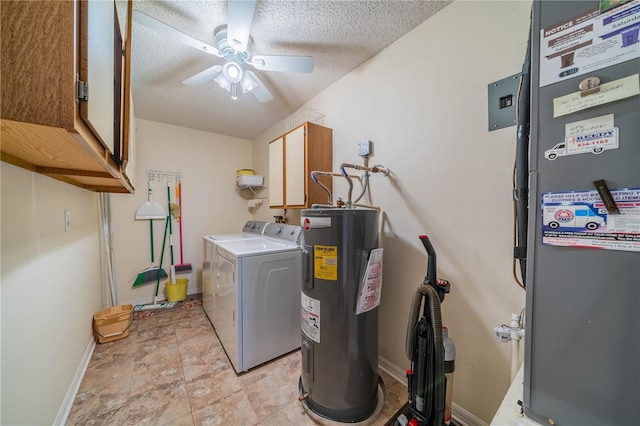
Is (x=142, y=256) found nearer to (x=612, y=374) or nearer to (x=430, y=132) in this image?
(x=430, y=132)

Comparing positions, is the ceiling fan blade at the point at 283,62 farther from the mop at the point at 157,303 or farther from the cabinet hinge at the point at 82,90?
the mop at the point at 157,303

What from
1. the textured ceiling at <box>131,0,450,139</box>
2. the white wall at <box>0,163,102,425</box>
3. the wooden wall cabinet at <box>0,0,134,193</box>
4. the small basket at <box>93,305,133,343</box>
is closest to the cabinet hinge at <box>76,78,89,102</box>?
the wooden wall cabinet at <box>0,0,134,193</box>

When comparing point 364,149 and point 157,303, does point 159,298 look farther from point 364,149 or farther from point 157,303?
point 364,149

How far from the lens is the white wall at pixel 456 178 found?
1131 mm

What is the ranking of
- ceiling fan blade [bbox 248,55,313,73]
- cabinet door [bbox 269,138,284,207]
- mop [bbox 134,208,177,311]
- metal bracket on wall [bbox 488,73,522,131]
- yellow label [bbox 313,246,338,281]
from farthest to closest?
1. mop [bbox 134,208,177,311]
2. cabinet door [bbox 269,138,284,207]
3. ceiling fan blade [bbox 248,55,313,73]
4. yellow label [bbox 313,246,338,281]
5. metal bracket on wall [bbox 488,73,522,131]

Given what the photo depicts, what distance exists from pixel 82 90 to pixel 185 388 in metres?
1.84

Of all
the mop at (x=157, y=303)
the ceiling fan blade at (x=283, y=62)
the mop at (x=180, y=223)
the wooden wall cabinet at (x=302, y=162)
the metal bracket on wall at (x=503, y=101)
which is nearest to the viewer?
the metal bracket on wall at (x=503, y=101)

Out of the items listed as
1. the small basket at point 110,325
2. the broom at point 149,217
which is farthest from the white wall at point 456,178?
the broom at point 149,217

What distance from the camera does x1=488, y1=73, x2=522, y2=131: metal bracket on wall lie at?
108 centimetres

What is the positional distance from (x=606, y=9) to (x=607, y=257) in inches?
21.1

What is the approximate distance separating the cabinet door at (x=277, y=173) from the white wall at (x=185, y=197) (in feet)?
4.63

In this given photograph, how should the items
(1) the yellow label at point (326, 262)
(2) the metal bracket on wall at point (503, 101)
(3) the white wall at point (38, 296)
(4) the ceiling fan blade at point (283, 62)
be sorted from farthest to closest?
(4) the ceiling fan blade at point (283, 62), (1) the yellow label at point (326, 262), (2) the metal bracket on wall at point (503, 101), (3) the white wall at point (38, 296)

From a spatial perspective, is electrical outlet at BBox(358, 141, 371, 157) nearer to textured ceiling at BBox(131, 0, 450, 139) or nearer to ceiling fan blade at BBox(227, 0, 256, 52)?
textured ceiling at BBox(131, 0, 450, 139)

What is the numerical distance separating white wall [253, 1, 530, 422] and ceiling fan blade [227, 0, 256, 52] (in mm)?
987
